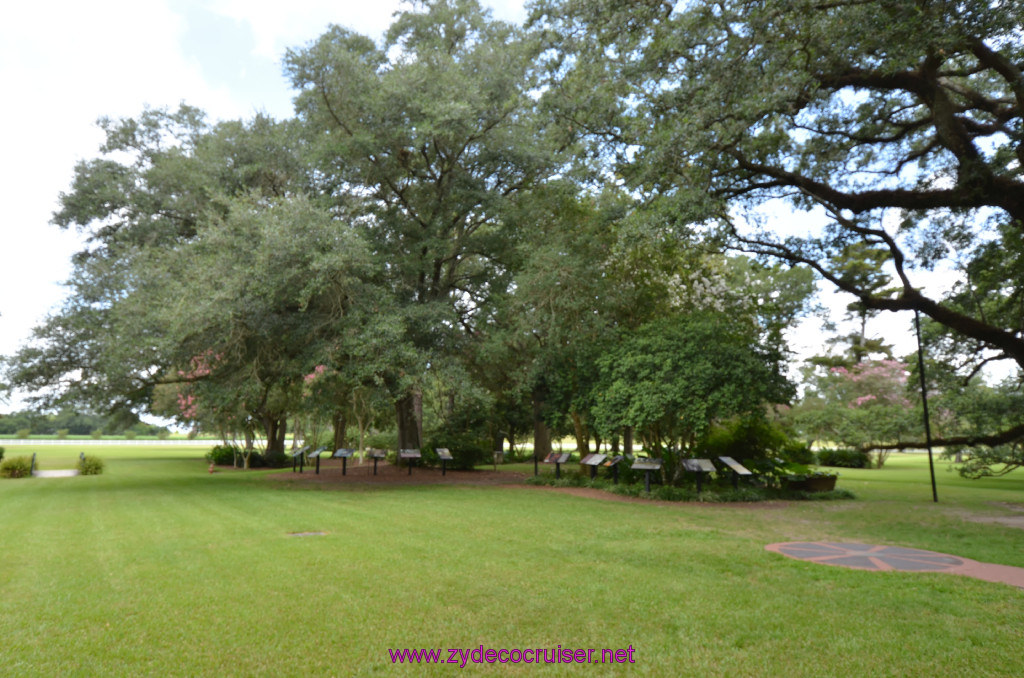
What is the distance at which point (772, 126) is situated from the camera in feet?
45.4

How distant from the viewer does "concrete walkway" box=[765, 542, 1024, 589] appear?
6465mm

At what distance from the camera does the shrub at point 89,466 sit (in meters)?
20.4

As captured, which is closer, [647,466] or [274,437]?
[647,466]

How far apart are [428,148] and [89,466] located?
1705 cm

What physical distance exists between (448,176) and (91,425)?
76.3 metres

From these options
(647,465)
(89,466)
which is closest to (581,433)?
(647,465)

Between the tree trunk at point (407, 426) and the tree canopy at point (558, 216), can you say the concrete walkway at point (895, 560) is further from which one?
the tree trunk at point (407, 426)

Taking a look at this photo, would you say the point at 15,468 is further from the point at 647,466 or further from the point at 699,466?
the point at 699,466

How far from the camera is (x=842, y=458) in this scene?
27.9 metres

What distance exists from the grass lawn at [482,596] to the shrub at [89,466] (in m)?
11.4

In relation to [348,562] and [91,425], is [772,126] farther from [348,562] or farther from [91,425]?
[91,425]

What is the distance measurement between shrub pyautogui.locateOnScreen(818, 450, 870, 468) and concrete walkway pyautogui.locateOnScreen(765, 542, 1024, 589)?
72.9 feet

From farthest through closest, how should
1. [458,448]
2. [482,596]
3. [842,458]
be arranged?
[842,458] → [458,448] → [482,596]

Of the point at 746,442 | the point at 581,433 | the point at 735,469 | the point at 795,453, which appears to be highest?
the point at 581,433
